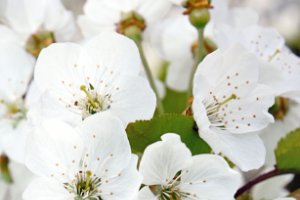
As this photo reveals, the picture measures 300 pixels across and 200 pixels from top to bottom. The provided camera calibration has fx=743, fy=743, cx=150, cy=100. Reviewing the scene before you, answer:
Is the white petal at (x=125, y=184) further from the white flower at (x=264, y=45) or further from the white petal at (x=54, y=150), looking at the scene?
the white flower at (x=264, y=45)

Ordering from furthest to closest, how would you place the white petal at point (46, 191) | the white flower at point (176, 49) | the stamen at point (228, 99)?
1. the white flower at point (176, 49)
2. the stamen at point (228, 99)
3. the white petal at point (46, 191)

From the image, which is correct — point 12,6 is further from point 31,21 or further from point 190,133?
point 190,133

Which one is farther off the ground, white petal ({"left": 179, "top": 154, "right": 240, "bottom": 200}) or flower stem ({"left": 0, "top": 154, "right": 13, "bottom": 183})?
white petal ({"left": 179, "top": 154, "right": 240, "bottom": 200})

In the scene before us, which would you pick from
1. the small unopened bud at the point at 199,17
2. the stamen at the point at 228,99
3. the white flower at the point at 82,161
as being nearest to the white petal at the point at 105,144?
the white flower at the point at 82,161

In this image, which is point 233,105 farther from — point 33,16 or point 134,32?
point 33,16

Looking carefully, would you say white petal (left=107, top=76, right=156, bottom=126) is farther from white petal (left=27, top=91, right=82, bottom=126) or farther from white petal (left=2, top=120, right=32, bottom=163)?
white petal (left=2, top=120, right=32, bottom=163)

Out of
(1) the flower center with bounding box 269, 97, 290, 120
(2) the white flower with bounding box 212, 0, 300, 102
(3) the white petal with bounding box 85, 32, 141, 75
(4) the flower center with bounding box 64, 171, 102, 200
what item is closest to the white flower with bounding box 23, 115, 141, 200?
(4) the flower center with bounding box 64, 171, 102, 200

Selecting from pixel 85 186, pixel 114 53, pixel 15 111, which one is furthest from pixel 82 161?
pixel 15 111
